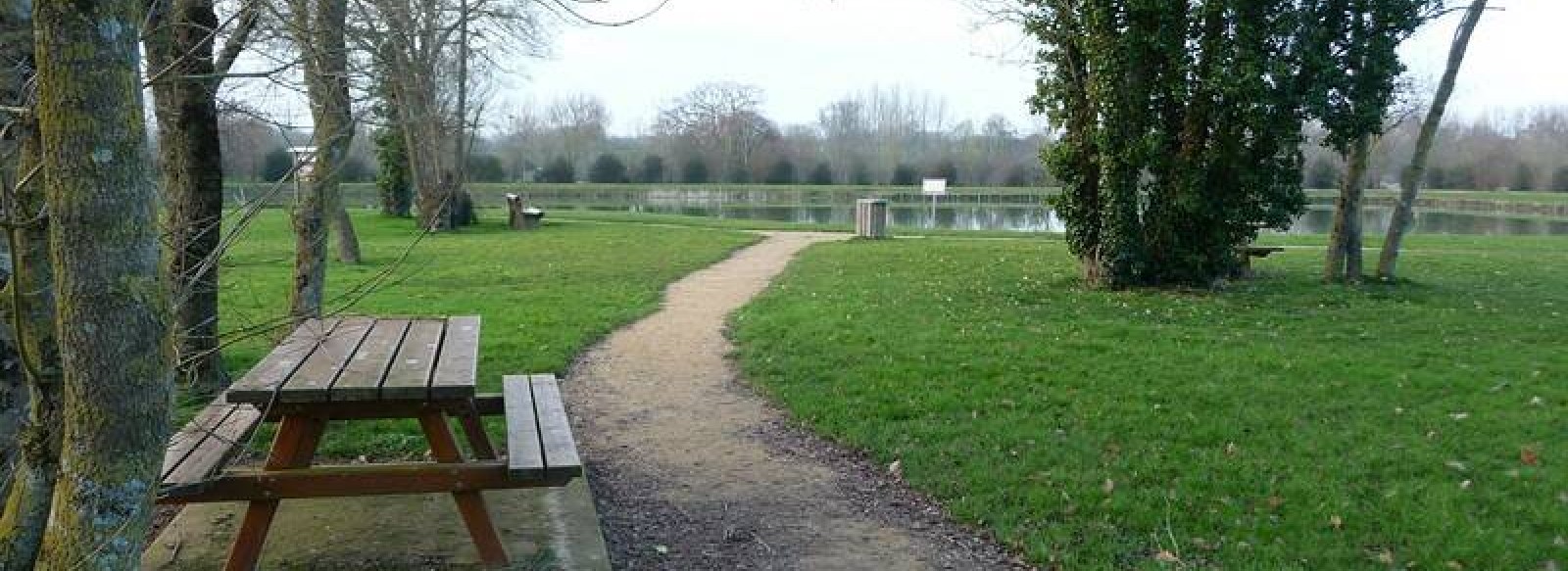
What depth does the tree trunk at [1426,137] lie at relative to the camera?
44.4ft

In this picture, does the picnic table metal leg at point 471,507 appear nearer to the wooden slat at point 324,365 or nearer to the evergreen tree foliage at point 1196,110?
the wooden slat at point 324,365

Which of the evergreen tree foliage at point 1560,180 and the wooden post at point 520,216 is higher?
the evergreen tree foliage at point 1560,180

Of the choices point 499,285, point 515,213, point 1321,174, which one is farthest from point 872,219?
point 1321,174

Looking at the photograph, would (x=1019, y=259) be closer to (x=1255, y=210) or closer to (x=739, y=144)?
(x=1255, y=210)

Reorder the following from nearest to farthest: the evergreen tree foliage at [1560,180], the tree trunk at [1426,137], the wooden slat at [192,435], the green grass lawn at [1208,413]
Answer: the wooden slat at [192,435] < the green grass lawn at [1208,413] < the tree trunk at [1426,137] < the evergreen tree foliage at [1560,180]

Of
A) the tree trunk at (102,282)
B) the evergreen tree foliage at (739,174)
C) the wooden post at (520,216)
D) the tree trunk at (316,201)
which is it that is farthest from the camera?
the evergreen tree foliage at (739,174)

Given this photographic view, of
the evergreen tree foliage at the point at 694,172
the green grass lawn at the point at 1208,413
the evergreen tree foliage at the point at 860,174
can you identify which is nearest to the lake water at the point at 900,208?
the evergreen tree foliage at the point at 694,172

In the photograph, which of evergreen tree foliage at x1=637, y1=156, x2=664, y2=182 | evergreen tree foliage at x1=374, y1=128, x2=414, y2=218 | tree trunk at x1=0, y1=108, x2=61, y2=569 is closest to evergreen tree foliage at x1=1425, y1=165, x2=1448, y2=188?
evergreen tree foliage at x1=637, y1=156, x2=664, y2=182

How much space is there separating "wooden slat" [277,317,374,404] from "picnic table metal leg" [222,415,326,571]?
0.17 meters

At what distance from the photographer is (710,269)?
17219 mm

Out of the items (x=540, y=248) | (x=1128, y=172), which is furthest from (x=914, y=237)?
(x=1128, y=172)

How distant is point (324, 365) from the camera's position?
14.1ft

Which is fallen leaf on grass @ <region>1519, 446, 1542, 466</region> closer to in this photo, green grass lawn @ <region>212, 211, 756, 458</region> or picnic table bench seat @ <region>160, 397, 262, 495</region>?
green grass lawn @ <region>212, 211, 756, 458</region>

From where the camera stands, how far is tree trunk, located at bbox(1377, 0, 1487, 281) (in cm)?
1354
